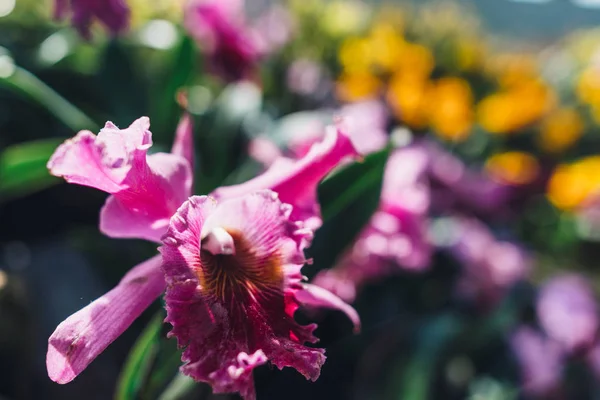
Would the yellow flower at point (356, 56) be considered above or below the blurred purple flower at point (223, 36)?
below

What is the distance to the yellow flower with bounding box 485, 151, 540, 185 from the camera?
189 centimetres

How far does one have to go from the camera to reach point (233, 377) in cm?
42

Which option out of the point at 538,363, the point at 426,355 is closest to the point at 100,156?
the point at 426,355

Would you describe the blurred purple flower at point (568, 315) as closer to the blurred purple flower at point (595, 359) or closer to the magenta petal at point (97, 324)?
the blurred purple flower at point (595, 359)

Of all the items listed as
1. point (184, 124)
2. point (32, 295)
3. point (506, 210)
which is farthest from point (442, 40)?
point (184, 124)

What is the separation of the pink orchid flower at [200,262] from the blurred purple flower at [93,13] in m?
0.39

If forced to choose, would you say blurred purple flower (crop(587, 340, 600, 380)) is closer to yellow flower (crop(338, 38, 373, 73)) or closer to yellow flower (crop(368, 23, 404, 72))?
yellow flower (crop(338, 38, 373, 73))

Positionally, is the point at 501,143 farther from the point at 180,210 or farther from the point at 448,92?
the point at 180,210

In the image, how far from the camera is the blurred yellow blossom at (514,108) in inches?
98.3

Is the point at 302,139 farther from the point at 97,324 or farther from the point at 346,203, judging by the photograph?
the point at 97,324

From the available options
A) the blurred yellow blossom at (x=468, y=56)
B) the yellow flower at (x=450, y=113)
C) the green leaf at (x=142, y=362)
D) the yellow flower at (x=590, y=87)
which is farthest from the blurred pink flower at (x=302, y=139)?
the yellow flower at (x=590, y=87)

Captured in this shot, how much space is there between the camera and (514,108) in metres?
2.59

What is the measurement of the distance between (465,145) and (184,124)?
1747 mm

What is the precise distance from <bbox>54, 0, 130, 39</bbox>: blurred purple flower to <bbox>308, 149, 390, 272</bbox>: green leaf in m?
0.42
